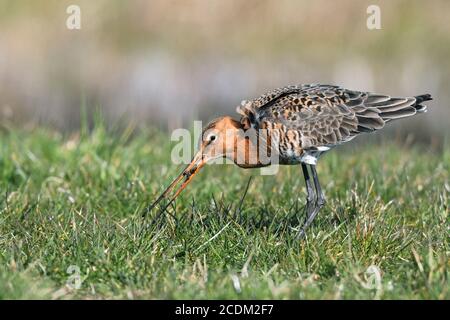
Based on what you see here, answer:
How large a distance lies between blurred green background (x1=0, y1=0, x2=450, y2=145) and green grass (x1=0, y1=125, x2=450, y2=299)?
3762 mm

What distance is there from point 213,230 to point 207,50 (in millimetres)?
6928

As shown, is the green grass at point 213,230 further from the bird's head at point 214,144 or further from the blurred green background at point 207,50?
the blurred green background at point 207,50

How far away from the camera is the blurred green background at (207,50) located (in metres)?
11.9

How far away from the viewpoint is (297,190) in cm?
734

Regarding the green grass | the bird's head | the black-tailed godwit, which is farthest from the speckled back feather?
the green grass

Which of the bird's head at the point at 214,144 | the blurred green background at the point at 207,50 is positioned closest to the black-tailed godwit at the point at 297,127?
the bird's head at the point at 214,144

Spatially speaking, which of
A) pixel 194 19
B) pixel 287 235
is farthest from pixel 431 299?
pixel 194 19

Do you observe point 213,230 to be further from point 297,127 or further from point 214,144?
point 297,127

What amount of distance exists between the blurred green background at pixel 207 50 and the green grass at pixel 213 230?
3.76 meters

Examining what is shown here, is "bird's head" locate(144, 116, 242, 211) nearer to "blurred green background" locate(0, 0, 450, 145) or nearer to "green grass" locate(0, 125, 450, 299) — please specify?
"green grass" locate(0, 125, 450, 299)

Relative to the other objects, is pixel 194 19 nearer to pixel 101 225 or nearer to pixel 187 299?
pixel 101 225

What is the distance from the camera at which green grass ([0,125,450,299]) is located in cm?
508
